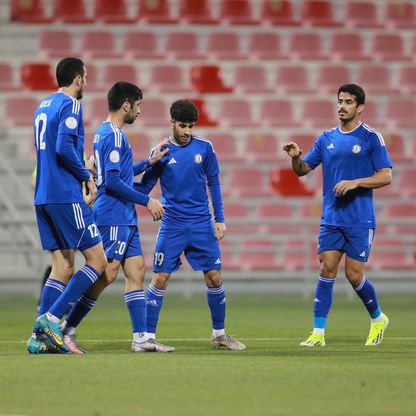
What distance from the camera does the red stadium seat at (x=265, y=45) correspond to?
66.7 feet

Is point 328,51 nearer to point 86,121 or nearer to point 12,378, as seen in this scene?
point 86,121

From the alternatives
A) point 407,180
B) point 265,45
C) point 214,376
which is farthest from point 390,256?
point 214,376

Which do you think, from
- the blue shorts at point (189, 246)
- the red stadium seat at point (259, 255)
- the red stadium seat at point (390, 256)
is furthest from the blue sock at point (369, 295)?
the red stadium seat at point (390, 256)

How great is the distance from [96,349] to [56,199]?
134cm

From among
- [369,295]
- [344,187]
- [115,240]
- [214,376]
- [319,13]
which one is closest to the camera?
[214,376]

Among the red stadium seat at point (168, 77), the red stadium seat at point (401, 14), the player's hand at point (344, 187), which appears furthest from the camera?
the red stadium seat at point (401, 14)

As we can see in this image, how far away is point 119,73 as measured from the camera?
1950 centimetres

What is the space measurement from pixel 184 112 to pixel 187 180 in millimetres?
557

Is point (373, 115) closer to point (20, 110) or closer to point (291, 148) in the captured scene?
point (20, 110)

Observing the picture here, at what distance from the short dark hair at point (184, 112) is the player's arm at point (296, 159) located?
31.0 inches

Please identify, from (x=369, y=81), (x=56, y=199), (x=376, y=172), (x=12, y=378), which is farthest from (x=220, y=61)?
(x=12, y=378)

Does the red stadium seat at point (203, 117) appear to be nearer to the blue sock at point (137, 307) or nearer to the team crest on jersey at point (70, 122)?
the blue sock at point (137, 307)

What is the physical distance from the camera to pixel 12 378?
6789mm

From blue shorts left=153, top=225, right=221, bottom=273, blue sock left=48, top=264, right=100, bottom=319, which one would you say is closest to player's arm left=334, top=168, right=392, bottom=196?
blue shorts left=153, top=225, right=221, bottom=273
